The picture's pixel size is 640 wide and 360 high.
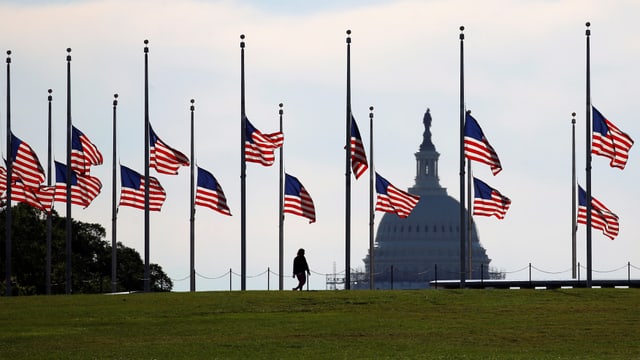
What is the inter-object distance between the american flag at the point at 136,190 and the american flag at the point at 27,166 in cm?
360

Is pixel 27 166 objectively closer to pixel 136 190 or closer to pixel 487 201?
pixel 136 190

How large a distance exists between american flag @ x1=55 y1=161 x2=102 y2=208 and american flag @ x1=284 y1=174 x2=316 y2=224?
7.29 m

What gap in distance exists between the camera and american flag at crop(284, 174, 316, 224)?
2810 inches

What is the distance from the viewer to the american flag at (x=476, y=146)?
64938 mm

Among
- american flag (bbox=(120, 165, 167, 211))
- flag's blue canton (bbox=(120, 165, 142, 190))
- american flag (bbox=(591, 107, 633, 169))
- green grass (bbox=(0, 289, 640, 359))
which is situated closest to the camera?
green grass (bbox=(0, 289, 640, 359))

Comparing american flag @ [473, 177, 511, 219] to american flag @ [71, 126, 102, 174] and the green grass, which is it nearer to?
american flag @ [71, 126, 102, 174]

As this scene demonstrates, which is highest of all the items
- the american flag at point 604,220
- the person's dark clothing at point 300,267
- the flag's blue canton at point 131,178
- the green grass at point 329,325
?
A: the flag's blue canton at point 131,178

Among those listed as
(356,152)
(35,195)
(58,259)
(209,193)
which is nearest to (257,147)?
(209,193)

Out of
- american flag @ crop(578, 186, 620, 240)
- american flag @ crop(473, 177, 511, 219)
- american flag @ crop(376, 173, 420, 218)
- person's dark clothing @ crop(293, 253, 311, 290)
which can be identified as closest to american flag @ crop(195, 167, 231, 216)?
american flag @ crop(376, 173, 420, 218)

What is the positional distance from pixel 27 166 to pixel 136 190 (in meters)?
4.59

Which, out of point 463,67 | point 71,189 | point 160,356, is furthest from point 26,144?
point 160,356

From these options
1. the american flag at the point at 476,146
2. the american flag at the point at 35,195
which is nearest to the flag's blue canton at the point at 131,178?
the american flag at the point at 35,195

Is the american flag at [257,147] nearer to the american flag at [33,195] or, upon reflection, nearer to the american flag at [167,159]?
the american flag at [167,159]

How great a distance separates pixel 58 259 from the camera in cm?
10475
